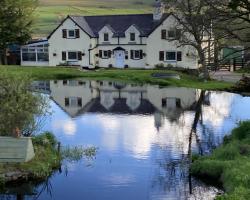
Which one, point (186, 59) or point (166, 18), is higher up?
point (166, 18)

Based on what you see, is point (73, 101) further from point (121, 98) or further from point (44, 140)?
point (44, 140)

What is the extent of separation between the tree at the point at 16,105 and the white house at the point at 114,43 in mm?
53276

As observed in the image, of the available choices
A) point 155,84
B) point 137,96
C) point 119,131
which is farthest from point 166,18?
point 119,131

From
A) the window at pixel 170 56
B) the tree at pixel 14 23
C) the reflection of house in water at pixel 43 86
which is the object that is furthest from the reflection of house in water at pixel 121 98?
the tree at pixel 14 23

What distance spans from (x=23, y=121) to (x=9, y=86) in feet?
6.95

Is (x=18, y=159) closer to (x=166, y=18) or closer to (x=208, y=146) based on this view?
(x=208, y=146)

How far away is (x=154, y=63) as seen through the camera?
84812mm

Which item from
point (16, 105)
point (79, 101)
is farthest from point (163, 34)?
point (16, 105)

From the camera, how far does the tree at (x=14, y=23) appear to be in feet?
286

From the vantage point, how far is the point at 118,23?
89.5 meters

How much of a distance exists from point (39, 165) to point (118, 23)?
208 ft

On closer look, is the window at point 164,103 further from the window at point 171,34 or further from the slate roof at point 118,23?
the slate roof at point 118,23

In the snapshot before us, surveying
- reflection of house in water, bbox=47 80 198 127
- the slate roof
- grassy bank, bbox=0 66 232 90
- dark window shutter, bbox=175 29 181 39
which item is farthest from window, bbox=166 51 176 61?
reflection of house in water, bbox=47 80 198 127

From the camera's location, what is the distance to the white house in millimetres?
84375
